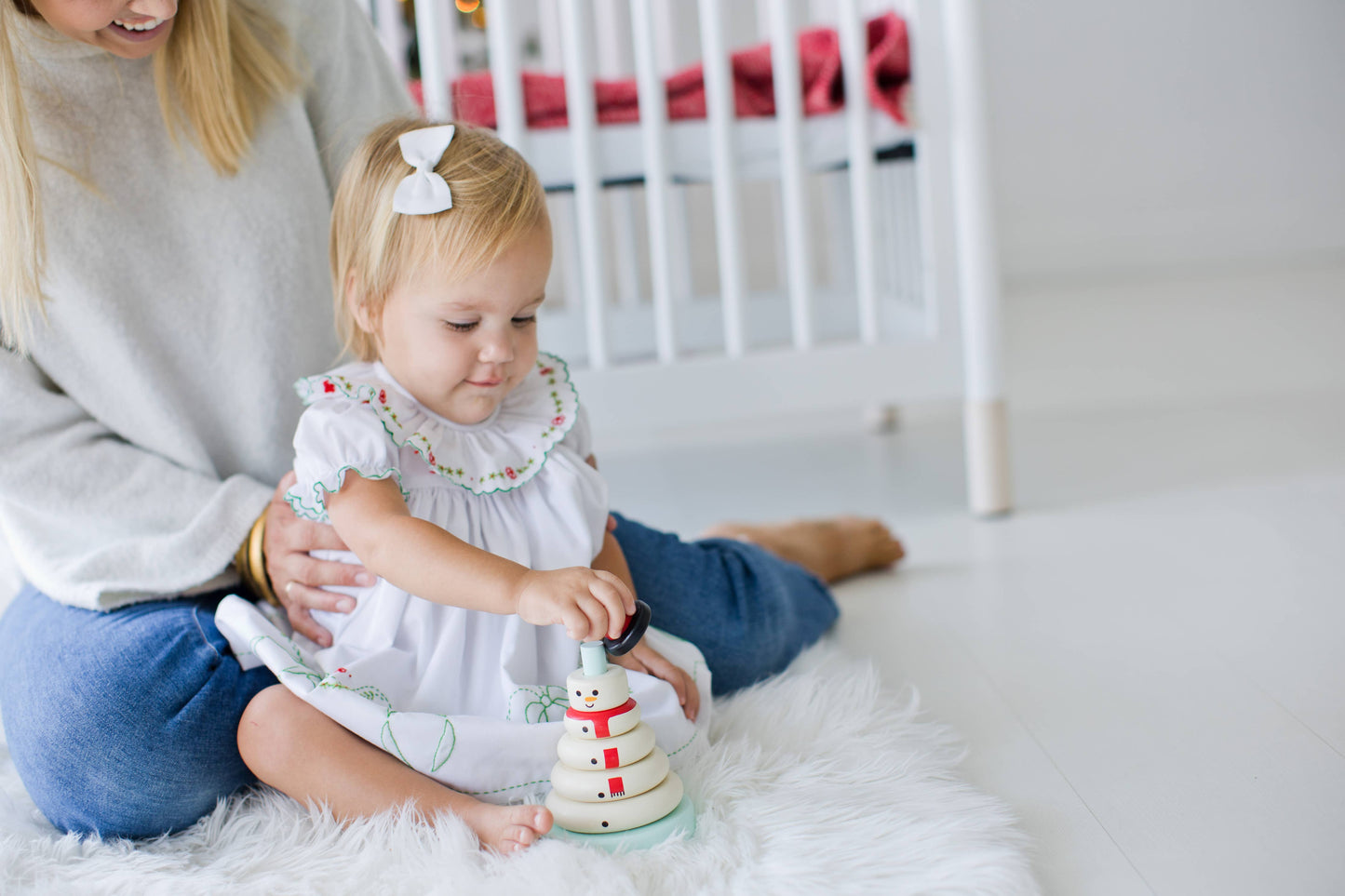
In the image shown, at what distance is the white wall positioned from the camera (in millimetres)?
3848

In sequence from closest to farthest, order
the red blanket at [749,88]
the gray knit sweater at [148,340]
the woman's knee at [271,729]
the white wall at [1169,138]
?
the woman's knee at [271,729] < the gray knit sweater at [148,340] < the red blanket at [749,88] < the white wall at [1169,138]

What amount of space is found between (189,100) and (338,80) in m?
0.15

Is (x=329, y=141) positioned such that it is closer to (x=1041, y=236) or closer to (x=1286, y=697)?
(x=1286, y=697)

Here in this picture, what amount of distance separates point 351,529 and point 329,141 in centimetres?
44

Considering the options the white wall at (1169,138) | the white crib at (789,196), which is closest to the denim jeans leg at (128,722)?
the white crib at (789,196)

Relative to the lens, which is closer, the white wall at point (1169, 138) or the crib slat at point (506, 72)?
the crib slat at point (506, 72)

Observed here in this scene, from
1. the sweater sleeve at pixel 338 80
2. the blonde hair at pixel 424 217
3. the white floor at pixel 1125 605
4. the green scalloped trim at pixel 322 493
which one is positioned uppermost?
the sweater sleeve at pixel 338 80

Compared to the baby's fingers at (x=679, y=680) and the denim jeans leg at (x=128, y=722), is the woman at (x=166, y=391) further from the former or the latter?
the baby's fingers at (x=679, y=680)

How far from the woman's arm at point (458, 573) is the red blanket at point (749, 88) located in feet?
2.59

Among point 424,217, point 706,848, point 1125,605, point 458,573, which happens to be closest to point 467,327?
point 424,217

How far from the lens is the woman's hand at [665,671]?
2.91 ft

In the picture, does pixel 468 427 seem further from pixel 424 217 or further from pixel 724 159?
pixel 724 159

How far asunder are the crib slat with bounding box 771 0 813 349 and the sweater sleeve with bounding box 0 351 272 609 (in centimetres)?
77

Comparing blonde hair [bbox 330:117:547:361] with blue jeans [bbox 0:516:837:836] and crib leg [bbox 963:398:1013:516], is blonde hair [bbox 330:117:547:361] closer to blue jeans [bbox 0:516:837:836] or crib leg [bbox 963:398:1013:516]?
blue jeans [bbox 0:516:837:836]
